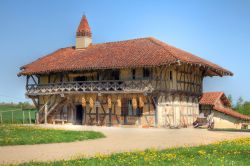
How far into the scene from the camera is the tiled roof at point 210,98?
140ft

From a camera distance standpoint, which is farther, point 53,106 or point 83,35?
point 83,35

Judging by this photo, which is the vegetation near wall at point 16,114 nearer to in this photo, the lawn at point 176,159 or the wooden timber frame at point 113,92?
Answer: the wooden timber frame at point 113,92

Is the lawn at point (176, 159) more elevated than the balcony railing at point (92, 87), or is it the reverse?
the balcony railing at point (92, 87)

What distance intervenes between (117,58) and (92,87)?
328cm

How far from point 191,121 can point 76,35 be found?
15160 millimetres

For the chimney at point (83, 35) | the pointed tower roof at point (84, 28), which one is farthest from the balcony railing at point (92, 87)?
the pointed tower roof at point (84, 28)

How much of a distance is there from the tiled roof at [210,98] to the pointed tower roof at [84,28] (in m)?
14.0

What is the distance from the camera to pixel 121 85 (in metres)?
33.7

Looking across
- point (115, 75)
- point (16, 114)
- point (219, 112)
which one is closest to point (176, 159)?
point (115, 75)

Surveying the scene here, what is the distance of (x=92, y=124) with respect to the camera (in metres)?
36.3

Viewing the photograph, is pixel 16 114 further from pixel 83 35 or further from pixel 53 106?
pixel 53 106

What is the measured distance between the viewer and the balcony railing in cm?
3297

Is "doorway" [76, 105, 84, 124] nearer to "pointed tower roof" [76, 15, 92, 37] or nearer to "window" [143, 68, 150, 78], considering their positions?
"window" [143, 68, 150, 78]

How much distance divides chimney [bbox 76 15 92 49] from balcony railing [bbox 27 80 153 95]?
673cm
